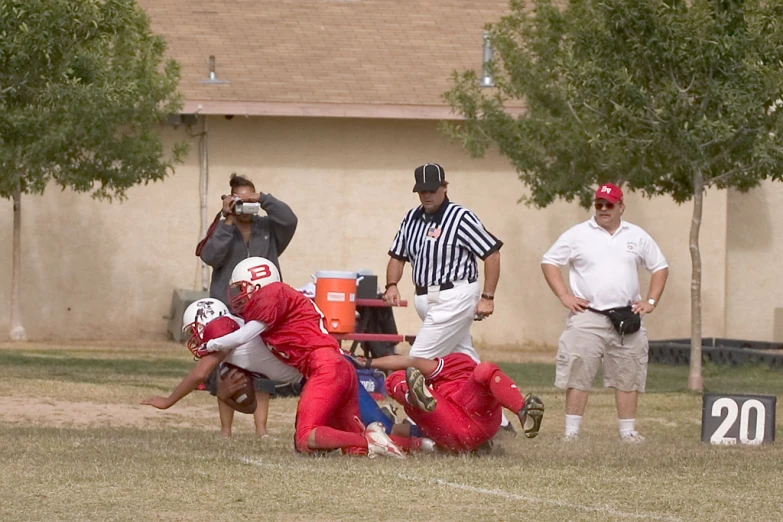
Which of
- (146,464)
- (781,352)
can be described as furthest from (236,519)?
(781,352)

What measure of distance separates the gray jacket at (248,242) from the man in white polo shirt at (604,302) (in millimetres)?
2143

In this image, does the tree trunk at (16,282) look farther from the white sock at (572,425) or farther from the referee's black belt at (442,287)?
the referee's black belt at (442,287)

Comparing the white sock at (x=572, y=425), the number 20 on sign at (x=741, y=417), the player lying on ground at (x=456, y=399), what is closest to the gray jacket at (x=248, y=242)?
the player lying on ground at (x=456, y=399)

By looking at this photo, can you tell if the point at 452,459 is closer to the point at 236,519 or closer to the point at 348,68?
the point at 236,519

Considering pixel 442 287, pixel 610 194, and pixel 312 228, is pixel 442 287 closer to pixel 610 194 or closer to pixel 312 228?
pixel 610 194

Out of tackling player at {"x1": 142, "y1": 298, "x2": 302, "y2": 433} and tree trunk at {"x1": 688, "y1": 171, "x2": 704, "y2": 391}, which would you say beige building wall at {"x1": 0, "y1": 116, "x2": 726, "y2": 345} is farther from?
tackling player at {"x1": 142, "y1": 298, "x2": 302, "y2": 433}

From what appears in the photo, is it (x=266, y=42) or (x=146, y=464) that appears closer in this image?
(x=146, y=464)

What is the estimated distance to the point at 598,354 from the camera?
1202 centimetres

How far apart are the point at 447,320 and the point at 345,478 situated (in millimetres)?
2164

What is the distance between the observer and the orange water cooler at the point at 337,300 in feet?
46.7

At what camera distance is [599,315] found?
1198 centimetres

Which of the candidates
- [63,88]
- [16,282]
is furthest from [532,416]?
[16,282]

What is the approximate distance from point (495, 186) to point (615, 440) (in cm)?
1373

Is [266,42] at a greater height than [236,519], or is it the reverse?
[266,42]
